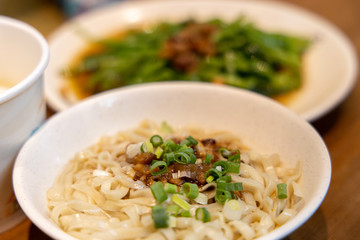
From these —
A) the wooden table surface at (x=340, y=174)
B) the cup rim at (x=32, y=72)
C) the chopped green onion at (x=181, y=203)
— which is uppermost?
the cup rim at (x=32, y=72)

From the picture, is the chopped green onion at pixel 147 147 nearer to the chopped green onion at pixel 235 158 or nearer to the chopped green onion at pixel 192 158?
the chopped green onion at pixel 192 158

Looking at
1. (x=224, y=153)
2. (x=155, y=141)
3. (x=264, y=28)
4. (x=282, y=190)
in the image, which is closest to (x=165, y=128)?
(x=155, y=141)

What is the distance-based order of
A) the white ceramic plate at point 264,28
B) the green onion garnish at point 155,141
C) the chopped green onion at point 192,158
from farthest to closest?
the white ceramic plate at point 264,28, the green onion garnish at point 155,141, the chopped green onion at point 192,158

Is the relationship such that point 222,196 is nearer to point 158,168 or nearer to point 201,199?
point 201,199

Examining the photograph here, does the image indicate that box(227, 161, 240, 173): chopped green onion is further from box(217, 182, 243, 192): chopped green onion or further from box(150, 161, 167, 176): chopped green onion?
box(150, 161, 167, 176): chopped green onion

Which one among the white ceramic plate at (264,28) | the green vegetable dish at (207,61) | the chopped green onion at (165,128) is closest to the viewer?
the chopped green onion at (165,128)

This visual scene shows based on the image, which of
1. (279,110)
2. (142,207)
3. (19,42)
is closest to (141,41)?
(19,42)

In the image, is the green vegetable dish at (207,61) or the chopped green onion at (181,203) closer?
the chopped green onion at (181,203)

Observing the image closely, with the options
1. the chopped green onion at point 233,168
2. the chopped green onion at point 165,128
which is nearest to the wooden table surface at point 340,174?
the chopped green onion at point 233,168

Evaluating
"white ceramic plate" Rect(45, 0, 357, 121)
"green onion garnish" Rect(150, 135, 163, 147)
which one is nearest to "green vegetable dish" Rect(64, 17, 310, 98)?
"white ceramic plate" Rect(45, 0, 357, 121)
